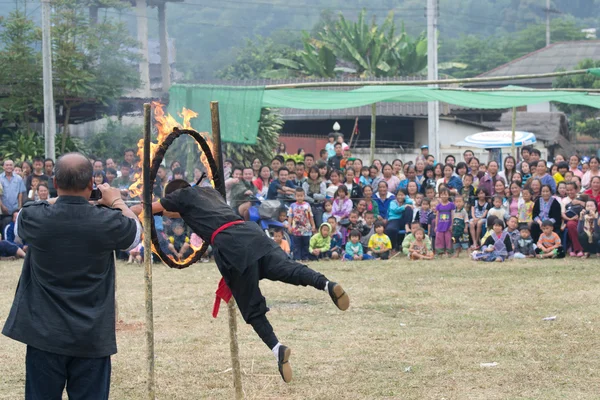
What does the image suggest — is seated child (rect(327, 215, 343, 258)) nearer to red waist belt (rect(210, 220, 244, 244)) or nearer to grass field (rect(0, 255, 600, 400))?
grass field (rect(0, 255, 600, 400))

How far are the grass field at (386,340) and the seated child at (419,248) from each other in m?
1.71

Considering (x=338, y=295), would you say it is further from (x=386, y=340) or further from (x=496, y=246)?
(x=496, y=246)

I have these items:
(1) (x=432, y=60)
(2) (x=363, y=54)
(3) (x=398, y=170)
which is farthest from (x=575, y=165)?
(2) (x=363, y=54)

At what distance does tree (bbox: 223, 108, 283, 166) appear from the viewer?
1980cm

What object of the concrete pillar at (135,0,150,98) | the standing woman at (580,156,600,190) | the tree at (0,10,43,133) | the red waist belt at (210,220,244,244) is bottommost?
the red waist belt at (210,220,244,244)

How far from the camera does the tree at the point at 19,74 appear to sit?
67.9 feet

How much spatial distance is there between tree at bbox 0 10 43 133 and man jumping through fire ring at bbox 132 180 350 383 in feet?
52.7

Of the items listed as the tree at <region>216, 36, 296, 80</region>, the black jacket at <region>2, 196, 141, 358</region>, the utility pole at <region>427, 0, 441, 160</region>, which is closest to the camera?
the black jacket at <region>2, 196, 141, 358</region>

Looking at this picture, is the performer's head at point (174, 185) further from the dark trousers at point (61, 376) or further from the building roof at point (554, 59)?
the building roof at point (554, 59)

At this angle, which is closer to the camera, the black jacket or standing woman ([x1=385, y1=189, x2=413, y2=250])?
the black jacket

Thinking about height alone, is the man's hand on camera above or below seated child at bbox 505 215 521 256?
above

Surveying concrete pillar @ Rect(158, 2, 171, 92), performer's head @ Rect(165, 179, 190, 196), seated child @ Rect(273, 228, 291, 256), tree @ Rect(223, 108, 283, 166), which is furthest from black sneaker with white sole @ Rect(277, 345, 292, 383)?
concrete pillar @ Rect(158, 2, 171, 92)

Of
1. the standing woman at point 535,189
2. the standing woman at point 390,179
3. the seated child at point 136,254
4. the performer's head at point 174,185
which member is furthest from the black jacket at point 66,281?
the standing woman at point 390,179

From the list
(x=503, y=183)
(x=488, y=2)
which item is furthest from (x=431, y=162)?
(x=488, y=2)
